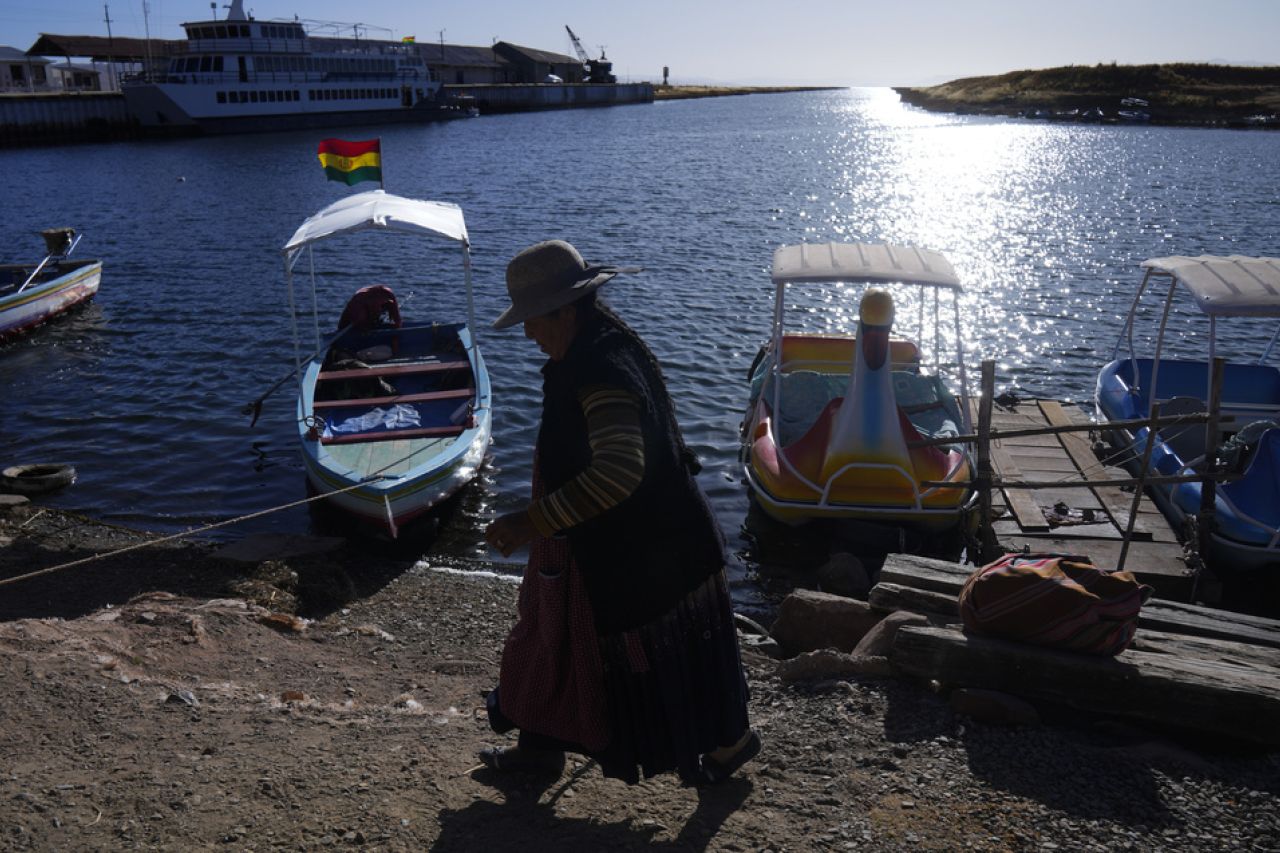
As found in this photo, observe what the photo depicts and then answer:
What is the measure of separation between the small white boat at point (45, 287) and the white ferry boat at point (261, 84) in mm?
49655

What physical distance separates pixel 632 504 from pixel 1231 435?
1013cm

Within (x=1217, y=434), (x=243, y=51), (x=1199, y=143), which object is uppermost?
(x=243, y=51)

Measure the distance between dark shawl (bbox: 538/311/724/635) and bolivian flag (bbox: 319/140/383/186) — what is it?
1185 cm

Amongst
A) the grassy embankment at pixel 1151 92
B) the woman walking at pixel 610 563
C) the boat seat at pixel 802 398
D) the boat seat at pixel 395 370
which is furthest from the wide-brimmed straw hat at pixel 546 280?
the grassy embankment at pixel 1151 92

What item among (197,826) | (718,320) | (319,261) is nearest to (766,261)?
(718,320)

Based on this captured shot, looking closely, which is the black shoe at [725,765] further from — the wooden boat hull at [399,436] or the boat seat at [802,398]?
the boat seat at [802,398]

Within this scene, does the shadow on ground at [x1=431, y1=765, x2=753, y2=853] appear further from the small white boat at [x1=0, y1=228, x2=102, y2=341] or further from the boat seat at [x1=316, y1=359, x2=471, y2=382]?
the small white boat at [x1=0, y1=228, x2=102, y2=341]

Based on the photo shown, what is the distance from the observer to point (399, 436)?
1179 centimetres

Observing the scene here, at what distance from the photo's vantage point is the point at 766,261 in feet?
91.9

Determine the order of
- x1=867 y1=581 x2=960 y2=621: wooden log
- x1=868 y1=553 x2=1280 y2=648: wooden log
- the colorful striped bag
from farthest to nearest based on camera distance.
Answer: x1=867 y1=581 x2=960 y2=621: wooden log, x1=868 y1=553 x2=1280 y2=648: wooden log, the colorful striped bag

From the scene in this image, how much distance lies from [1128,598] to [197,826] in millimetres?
4706

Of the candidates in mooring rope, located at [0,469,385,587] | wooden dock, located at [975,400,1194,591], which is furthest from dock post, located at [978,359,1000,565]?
mooring rope, located at [0,469,385,587]

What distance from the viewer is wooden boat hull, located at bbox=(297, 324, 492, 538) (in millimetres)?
10648

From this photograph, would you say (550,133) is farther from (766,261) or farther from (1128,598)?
(1128,598)
